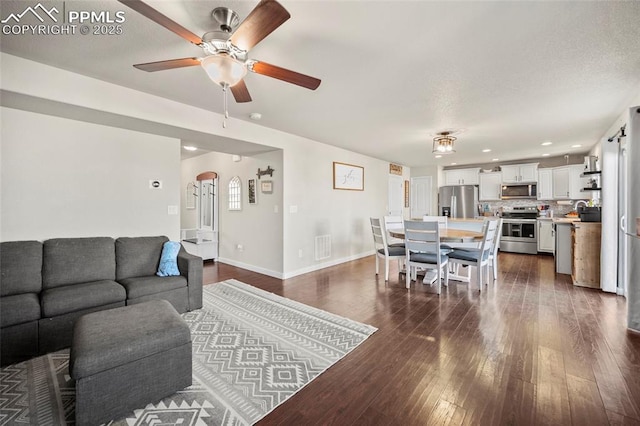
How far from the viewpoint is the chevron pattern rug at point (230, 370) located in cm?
159

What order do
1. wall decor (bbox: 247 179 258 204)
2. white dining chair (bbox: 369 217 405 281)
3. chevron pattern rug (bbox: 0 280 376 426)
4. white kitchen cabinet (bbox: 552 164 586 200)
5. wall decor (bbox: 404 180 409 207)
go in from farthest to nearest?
wall decor (bbox: 404 180 409 207), white kitchen cabinet (bbox: 552 164 586 200), wall decor (bbox: 247 179 258 204), white dining chair (bbox: 369 217 405 281), chevron pattern rug (bbox: 0 280 376 426)

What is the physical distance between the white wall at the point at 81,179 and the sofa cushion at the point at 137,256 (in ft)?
1.08

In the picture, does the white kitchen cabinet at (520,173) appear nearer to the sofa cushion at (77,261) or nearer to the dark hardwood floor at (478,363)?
the dark hardwood floor at (478,363)

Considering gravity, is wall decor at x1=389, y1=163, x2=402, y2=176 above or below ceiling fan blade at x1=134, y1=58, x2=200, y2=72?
above

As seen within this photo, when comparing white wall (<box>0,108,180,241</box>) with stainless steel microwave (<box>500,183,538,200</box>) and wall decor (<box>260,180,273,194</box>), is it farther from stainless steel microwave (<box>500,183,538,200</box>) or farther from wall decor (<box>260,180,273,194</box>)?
stainless steel microwave (<box>500,183,538,200</box>)

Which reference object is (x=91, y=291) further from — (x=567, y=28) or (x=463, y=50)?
(x=567, y=28)

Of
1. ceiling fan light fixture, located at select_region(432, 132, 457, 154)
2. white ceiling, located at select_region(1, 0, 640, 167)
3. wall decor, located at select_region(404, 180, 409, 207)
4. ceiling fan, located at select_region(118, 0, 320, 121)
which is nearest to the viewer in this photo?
ceiling fan, located at select_region(118, 0, 320, 121)

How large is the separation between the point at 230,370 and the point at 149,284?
1.40 m

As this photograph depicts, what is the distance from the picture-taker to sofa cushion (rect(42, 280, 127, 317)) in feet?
7.41

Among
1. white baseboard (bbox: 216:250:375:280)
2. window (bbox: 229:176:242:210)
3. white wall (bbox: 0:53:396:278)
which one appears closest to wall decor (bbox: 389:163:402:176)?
white wall (bbox: 0:53:396:278)

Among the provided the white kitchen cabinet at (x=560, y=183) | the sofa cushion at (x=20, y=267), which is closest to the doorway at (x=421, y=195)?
the white kitchen cabinet at (x=560, y=183)

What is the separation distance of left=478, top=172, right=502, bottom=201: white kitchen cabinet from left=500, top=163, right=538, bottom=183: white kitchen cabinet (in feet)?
0.52

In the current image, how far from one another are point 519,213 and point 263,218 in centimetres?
635

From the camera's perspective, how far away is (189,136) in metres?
3.66
